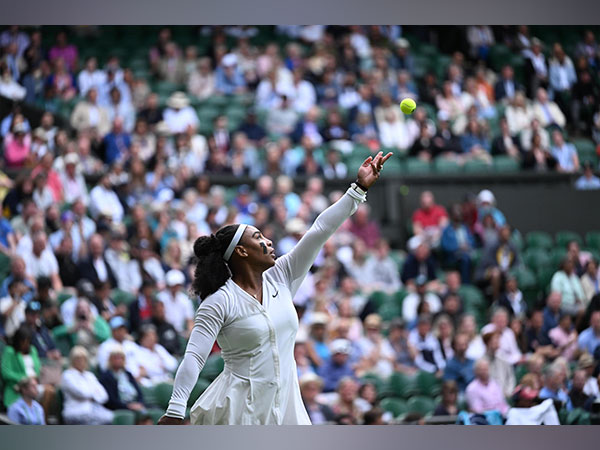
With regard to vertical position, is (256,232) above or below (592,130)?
below

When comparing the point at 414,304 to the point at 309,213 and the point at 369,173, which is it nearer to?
the point at 309,213

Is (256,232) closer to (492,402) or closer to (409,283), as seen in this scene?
(492,402)

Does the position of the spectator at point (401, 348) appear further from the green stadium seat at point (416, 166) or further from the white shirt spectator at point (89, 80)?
the white shirt spectator at point (89, 80)

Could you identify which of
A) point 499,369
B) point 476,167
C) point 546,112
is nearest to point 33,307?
point 499,369

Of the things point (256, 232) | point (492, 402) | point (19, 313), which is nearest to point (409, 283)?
point (492, 402)

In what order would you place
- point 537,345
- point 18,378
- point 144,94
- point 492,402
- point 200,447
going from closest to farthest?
point 200,447, point 18,378, point 492,402, point 537,345, point 144,94

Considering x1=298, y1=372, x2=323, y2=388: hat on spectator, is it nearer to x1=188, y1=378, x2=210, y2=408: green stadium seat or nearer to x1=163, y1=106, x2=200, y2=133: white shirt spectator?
x1=188, y1=378, x2=210, y2=408: green stadium seat

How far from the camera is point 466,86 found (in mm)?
11070

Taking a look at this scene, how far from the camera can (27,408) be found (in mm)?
6234

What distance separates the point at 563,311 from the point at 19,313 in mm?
4161

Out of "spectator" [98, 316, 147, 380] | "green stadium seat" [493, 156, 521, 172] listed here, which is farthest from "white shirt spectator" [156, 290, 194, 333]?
"green stadium seat" [493, 156, 521, 172]

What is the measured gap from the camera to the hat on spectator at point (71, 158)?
908 cm

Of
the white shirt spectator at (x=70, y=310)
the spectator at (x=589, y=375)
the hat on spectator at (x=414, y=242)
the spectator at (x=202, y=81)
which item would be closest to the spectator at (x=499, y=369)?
the spectator at (x=589, y=375)

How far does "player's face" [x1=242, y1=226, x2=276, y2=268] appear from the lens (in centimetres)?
359
